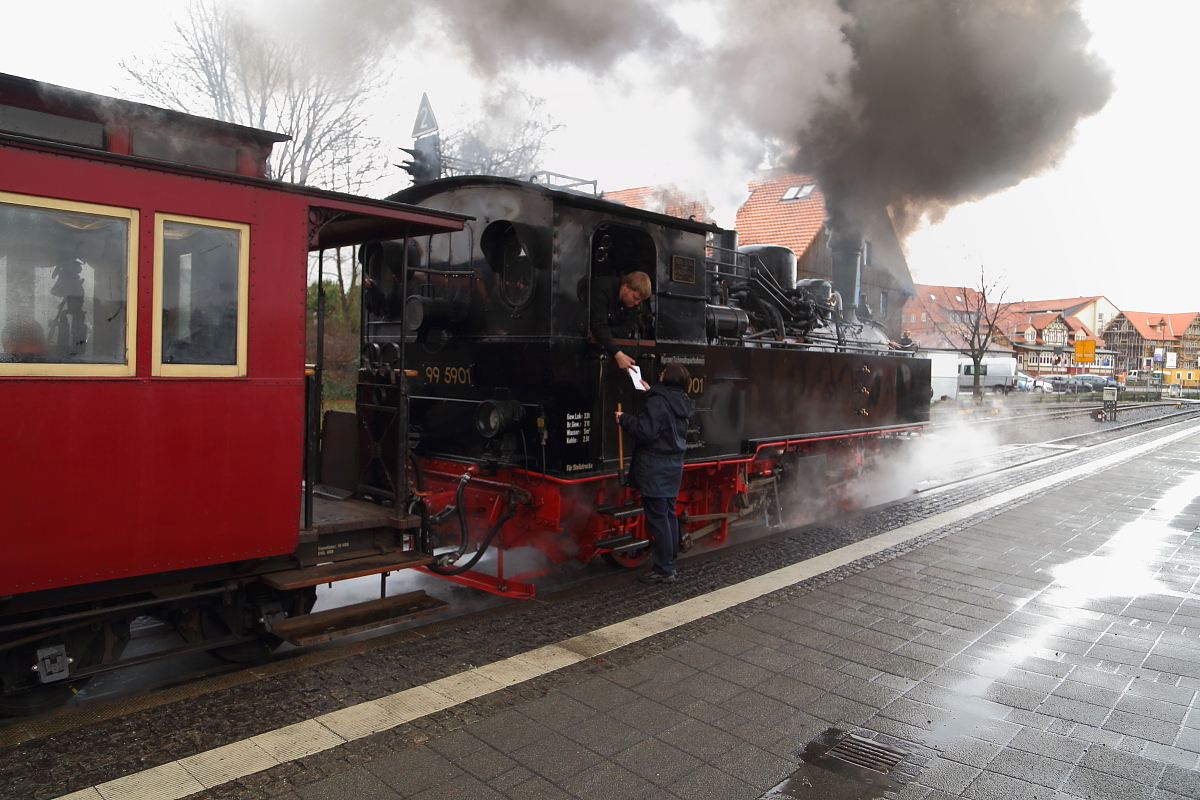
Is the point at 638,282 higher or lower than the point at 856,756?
higher

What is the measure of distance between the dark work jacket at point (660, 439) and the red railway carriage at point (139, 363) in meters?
2.37

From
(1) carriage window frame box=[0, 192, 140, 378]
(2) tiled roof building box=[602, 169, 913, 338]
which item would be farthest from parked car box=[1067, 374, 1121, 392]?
(1) carriage window frame box=[0, 192, 140, 378]

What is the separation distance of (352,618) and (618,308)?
2.94m

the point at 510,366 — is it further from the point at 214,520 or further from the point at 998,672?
the point at 998,672

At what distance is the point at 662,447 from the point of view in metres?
5.72

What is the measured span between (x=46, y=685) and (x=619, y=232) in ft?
14.5

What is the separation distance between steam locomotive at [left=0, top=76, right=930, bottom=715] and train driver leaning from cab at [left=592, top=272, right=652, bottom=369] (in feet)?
0.34

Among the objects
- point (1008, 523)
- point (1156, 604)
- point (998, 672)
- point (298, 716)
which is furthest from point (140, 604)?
point (1008, 523)

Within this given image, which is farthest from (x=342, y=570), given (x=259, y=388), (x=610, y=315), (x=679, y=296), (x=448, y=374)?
(x=679, y=296)

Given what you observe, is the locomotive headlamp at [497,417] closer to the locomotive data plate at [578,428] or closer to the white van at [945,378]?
the locomotive data plate at [578,428]

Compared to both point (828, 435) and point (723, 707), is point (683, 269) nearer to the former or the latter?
point (828, 435)

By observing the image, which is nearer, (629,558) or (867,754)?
(867,754)

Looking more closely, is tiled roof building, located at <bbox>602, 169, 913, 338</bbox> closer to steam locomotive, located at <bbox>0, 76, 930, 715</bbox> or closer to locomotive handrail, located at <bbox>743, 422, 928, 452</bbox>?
locomotive handrail, located at <bbox>743, 422, 928, 452</bbox>

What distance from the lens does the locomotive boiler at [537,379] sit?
5.36 metres
